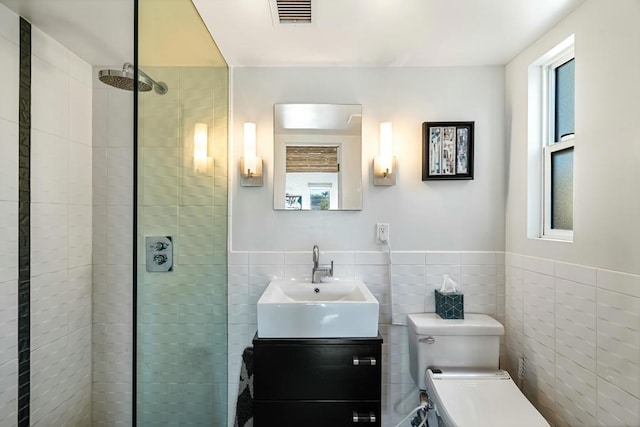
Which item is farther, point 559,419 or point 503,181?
point 503,181

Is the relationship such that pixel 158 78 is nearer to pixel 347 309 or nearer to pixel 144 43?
pixel 144 43

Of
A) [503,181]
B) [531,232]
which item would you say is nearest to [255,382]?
[531,232]

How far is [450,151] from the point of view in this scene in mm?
1977

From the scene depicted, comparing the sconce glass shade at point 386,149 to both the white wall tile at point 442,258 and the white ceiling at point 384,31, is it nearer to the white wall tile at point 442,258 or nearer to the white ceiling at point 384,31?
the white ceiling at point 384,31

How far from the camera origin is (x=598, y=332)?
134 cm

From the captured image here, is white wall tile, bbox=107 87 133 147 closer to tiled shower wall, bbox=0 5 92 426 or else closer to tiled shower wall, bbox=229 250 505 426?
tiled shower wall, bbox=0 5 92 426

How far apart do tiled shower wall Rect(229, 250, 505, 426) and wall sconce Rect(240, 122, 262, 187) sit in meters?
0.46

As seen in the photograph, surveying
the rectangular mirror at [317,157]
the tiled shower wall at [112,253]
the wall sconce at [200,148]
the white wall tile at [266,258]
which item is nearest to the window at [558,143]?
the rectangular mirror at [317,157]

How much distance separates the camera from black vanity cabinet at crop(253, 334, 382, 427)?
1.53 meters

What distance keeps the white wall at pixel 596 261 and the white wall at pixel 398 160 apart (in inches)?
13.6

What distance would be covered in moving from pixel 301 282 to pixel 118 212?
1090 millimetres

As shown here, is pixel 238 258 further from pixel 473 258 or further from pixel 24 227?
pixel 473 258

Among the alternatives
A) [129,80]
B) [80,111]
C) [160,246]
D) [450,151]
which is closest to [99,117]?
[80,111]

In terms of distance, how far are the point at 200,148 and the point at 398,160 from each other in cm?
111
